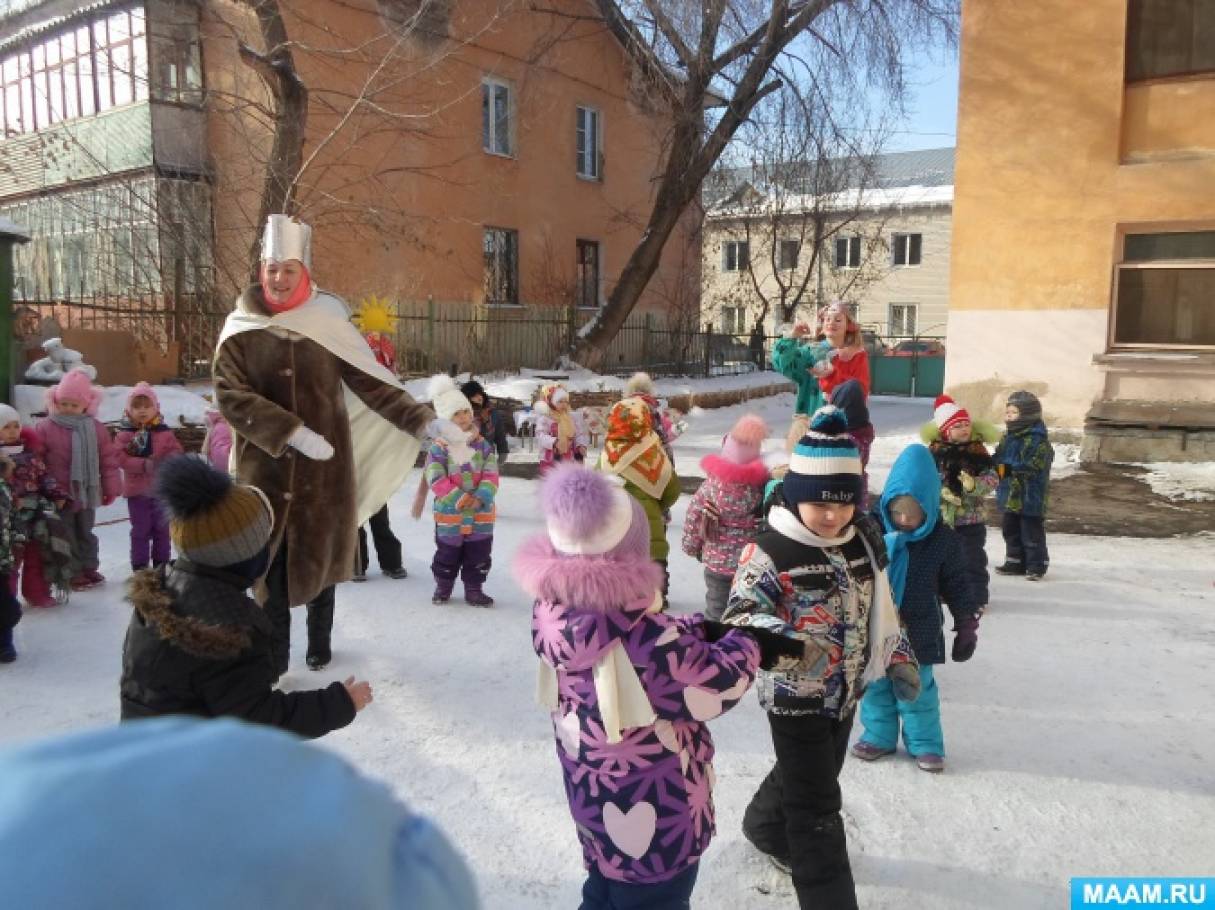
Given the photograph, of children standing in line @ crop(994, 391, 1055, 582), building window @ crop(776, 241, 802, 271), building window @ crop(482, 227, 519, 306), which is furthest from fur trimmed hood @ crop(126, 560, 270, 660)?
building window @ crop(776, 241, 802, 271)

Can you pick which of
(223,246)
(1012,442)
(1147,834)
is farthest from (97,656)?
(223,246)

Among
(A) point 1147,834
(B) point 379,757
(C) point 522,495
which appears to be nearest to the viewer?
(A) point 1147,834

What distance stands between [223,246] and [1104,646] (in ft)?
45.7

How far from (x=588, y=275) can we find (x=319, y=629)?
1949 centimetres

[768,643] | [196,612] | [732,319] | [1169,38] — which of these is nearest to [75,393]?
[196,612]

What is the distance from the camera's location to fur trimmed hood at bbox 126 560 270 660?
6.94 ft

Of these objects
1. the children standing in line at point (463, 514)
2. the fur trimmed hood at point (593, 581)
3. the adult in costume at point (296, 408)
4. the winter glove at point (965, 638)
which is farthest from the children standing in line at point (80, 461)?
the winter glove at point (965, 638)

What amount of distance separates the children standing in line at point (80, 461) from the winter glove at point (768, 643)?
4567 millimetres

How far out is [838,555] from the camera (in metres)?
2.65

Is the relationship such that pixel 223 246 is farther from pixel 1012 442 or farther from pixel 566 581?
pixel 566 581

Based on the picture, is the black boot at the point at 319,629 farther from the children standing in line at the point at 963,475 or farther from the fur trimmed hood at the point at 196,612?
the children standing in line at the point at 963,475

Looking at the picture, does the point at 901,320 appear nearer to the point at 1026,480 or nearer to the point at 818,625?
the point at 1026,480

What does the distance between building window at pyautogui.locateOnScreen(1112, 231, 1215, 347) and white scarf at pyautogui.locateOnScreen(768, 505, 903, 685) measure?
1102 centimetres

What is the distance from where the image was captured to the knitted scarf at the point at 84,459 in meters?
5.43
